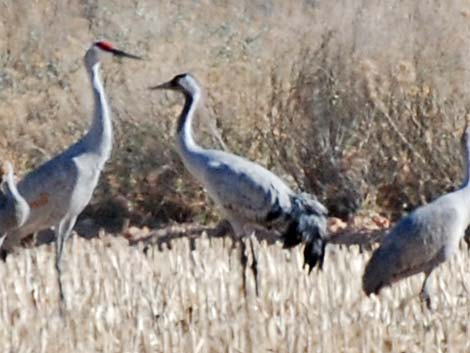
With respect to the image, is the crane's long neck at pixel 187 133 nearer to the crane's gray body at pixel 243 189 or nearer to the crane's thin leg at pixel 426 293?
the crane's gray body at pixel 243 189

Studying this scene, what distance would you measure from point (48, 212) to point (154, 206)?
11.4ft

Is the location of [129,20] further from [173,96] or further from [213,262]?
[213,262]

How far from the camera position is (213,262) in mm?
11398

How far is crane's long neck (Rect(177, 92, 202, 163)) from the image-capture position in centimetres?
1242

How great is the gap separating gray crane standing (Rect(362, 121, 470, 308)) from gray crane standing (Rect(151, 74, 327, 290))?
69 cm

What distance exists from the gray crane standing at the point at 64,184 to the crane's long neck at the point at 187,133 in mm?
648

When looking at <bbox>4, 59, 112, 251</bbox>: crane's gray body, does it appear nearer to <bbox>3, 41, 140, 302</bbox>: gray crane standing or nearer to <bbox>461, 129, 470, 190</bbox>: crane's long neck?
<bbox>3, 41, 140, 302</bbox>: gray crane standing

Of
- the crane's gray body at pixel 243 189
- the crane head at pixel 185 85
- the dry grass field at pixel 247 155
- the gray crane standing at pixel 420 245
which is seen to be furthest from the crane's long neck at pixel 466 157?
the crane head at pixel 185 85

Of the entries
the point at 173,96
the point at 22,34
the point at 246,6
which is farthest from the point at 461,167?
the point at 246,6

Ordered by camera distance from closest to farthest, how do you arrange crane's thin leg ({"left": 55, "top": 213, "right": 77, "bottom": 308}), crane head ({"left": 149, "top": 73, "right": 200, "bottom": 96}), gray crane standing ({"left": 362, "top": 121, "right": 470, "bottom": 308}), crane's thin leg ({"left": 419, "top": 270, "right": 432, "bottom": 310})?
crane's thin leg ({"left": 419, "top": 270, "right": 432, "bottom": 310}), gray crane standing ({"left": 362, "top": 121, "right": 470, "bottom": 308}), crane's thin leg ({"left": 55, "top": 213, "right": 77, "bottom": 308}), crane head ({"left": 149, "top": 73, "right": 200, "bottom": 96})

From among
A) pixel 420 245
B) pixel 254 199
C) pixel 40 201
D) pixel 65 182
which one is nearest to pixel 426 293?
pixel 420 245

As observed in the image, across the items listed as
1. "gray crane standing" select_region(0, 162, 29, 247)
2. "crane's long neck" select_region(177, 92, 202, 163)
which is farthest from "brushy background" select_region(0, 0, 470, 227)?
"gray crane standing" select_region(0, 162, 29, 247)

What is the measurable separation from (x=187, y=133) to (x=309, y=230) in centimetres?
151

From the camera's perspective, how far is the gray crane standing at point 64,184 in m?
11.7
